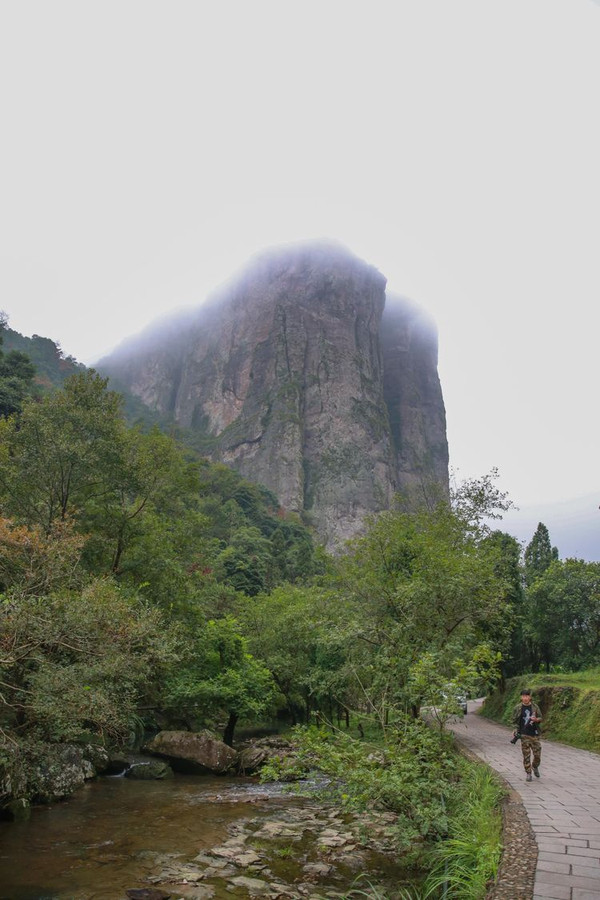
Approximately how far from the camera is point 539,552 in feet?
126

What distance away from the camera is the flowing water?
27.0ft

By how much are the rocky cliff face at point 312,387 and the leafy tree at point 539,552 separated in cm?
6080

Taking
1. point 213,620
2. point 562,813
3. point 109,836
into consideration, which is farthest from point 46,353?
point 562,813

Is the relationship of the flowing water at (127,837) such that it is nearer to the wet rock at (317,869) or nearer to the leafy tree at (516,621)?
the wet rock at (317,869)

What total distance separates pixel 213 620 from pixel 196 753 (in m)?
5.36

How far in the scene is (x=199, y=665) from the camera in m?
21.1

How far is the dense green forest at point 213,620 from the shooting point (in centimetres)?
921

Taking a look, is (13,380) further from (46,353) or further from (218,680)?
(46,353)

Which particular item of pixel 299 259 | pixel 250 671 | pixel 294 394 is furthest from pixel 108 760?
pixel 299 259

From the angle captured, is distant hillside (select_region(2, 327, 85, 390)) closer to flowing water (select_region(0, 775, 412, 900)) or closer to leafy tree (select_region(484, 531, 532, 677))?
leafy tree (select_region(484, 531, 532, 677))

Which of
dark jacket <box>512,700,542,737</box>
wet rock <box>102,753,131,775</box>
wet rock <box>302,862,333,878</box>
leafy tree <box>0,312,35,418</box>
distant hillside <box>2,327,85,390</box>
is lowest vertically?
wet rock <box>102,753,131,775</box>

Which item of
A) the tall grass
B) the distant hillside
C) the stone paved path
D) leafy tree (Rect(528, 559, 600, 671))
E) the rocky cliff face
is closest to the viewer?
the stone paved path

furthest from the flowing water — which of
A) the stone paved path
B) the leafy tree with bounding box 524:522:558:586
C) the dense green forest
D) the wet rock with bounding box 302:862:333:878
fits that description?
the leafy tree with bounding box 524:522:558:586

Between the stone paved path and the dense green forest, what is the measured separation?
1.35 m
